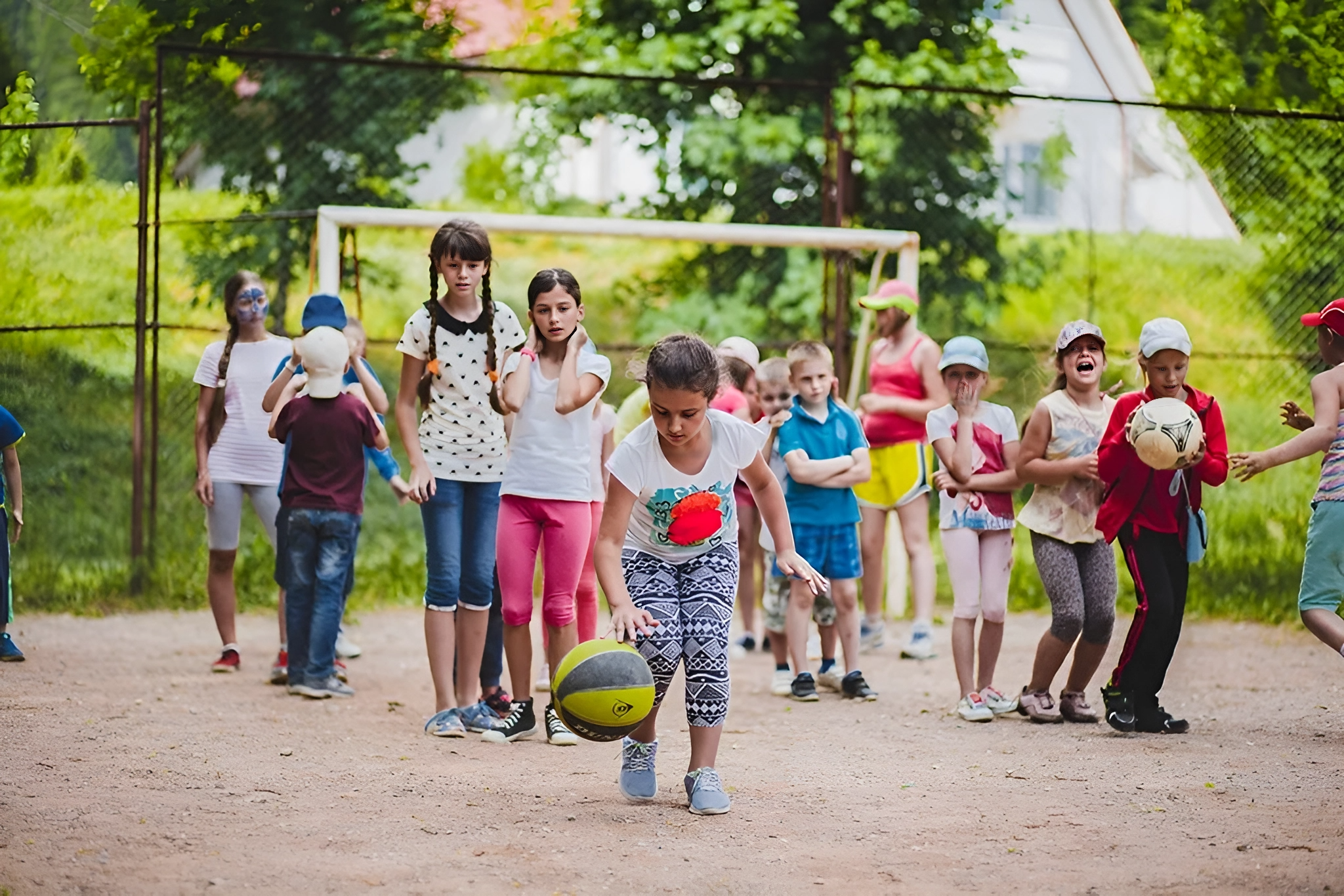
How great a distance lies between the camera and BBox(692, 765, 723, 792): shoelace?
4.43 metres

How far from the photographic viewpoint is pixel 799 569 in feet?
14.1

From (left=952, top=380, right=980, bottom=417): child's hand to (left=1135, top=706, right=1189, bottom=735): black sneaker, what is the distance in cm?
142

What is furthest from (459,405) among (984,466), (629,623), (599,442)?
(984,466)

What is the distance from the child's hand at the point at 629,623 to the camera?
4250mm

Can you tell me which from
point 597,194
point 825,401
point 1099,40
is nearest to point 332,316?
point 825,401

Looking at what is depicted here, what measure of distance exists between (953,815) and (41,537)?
284 inches

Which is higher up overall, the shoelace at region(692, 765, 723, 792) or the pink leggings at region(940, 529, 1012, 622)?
the pink leggings at region(940, 529, 1012, 622)

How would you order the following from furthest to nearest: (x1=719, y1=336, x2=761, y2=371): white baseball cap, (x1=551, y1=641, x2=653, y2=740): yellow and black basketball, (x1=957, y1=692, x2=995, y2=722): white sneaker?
(x1=719, y1=336, x2=761, y2=371): white baseball cap < (x1=957, y1=692, x2=995, y2=722): white sneaker < (x1=551, y1=641, x2=653, y2=740): yellow and black basketball

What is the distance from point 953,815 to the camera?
446 centimetres

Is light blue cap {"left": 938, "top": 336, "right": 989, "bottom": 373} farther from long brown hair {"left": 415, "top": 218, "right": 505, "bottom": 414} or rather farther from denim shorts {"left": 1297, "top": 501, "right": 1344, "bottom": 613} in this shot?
long brown hair {"left": 415, "top": 218, "right": 505, "bottom": 414}

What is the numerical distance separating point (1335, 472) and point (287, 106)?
28.6ft

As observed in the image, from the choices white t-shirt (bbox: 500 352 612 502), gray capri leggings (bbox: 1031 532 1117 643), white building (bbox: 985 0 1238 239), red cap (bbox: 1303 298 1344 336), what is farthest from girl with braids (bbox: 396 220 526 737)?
white building (bbox: 985 0 1238 239)

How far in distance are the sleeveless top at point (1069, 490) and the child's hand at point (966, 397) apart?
1.01ft

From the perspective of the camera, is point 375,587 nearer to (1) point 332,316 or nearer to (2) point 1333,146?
(1) point 332,316
